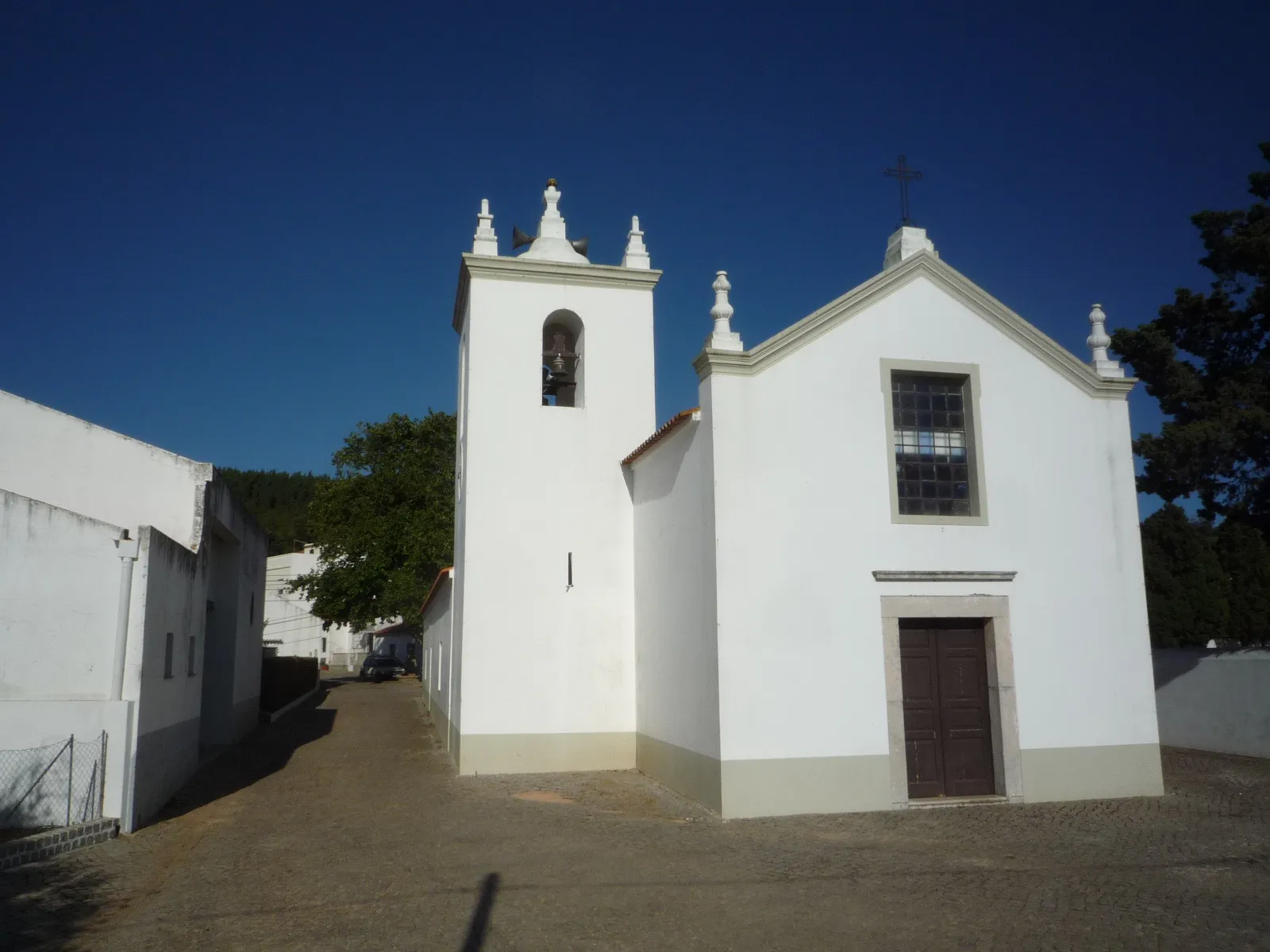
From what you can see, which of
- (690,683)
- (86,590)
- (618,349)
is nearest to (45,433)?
(86,590)

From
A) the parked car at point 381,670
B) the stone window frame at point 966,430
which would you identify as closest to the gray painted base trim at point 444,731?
the stone window frame at point 966,430

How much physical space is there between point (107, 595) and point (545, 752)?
631cm

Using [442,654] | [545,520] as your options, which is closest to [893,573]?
[545,520]

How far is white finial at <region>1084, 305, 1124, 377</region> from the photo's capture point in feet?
40.7

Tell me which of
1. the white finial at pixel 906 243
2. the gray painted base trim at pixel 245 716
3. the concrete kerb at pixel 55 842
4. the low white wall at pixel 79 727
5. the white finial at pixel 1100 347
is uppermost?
the white finial at pixel 906 243

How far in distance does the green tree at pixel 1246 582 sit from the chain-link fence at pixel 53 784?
17873 millimetres

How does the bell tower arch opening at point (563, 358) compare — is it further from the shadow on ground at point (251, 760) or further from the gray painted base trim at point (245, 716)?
the gray painted base trim at point (245, 716)

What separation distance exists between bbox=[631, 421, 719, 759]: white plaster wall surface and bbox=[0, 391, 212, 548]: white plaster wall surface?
6.25 metres

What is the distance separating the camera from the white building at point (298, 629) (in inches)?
2189

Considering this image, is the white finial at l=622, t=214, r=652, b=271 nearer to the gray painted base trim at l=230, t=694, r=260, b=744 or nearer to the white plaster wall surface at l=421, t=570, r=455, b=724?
the white plaster wall surface at l=421, t=570, r=455, b=724

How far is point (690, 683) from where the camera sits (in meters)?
11.7

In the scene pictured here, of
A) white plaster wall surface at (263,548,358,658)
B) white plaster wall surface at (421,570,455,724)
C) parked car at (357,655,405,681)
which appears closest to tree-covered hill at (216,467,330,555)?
white plaster wall surface at (263,548,358,658)

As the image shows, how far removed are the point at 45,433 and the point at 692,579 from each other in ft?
29.9

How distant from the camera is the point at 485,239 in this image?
15.2 metres
